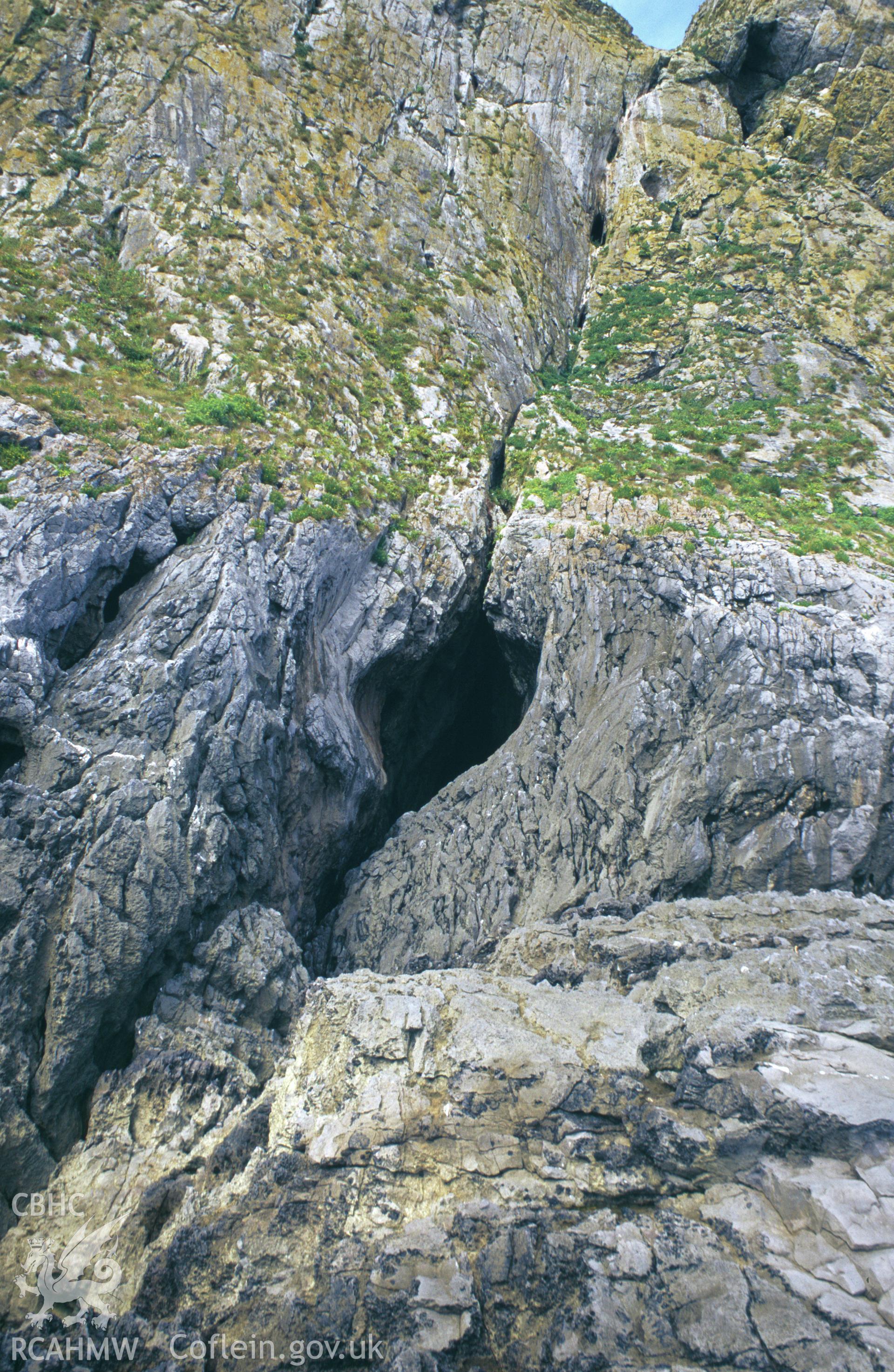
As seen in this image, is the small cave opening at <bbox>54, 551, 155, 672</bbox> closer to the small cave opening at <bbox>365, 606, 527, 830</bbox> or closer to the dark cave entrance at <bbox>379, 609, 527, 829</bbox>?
the small cave opening at <bbox>365, 606, 527, 830</bbox>

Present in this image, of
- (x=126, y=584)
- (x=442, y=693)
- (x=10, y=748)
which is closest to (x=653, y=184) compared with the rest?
(x=442, y=693)

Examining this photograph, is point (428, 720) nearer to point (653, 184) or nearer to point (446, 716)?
point (446, 716)

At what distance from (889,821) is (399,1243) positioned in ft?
39.7

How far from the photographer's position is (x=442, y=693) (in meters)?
25.8

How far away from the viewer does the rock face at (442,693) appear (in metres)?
10.6

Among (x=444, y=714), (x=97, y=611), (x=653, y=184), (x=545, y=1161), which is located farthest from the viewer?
(x=653, y=184)

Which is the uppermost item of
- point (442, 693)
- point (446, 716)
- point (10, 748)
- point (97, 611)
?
point (97, 611)

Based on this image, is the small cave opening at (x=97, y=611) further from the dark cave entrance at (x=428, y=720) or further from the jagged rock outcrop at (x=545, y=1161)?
the jagged rock outcrop at (x=545, y=1161)

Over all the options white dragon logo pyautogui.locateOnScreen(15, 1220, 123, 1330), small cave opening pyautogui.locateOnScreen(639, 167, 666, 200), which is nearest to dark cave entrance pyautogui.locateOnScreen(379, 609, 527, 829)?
white dragon logo pyautogui.locateOnScreen(15, 1220, 123, 1330)

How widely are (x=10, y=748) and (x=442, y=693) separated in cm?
1365

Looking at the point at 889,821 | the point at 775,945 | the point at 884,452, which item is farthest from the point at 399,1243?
the point at 884,452

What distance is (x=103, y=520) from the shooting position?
55.8 feet

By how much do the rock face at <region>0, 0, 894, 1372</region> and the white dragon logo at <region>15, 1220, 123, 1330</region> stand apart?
0.48 ft

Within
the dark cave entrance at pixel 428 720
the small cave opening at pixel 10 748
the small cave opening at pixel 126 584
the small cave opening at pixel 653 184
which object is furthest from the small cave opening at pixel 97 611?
the small cave opening at pixel 653 184
